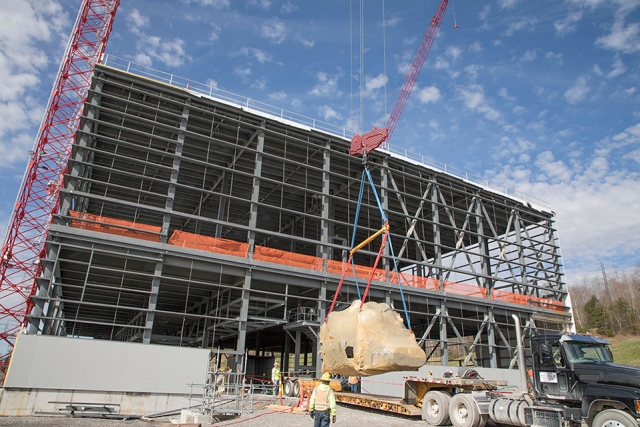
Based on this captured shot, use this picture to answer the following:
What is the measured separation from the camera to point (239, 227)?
27.0 metres

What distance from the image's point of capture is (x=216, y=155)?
32375mm

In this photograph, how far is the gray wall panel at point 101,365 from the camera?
19594mm

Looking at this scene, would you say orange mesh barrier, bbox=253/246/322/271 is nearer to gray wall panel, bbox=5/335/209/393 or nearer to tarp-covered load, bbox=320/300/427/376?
gray wall panel, bbox=5/335/209/393

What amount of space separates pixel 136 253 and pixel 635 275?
113m

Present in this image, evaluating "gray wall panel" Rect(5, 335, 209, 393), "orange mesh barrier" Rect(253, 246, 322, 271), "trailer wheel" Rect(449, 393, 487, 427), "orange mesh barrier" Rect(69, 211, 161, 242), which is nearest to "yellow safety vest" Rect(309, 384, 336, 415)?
"trailer wheel" Rect(449, 393, 487, 427)

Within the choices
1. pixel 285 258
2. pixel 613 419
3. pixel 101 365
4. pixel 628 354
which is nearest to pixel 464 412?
pixel 613 419

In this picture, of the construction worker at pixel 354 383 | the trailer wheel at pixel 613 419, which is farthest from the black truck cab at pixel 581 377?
the construction worker at pixel 354 383

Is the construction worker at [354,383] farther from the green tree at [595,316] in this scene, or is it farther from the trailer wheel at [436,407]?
the green tree at [595,316]

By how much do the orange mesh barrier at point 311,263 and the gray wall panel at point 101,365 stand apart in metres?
6.32

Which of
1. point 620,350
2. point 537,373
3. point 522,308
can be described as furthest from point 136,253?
point 620,350

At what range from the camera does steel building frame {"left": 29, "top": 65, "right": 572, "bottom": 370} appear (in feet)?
81.1

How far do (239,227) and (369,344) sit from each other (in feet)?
52.0

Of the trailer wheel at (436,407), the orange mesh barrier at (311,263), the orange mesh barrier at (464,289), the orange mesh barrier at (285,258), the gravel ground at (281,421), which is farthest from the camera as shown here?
the orange mesh barrier at (464,289)

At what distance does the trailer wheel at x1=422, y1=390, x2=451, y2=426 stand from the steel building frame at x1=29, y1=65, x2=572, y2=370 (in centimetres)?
1280
